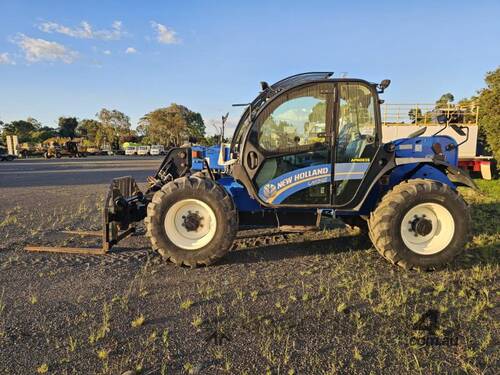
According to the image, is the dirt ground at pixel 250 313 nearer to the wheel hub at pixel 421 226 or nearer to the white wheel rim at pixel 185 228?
the white wheel rim at pixel 185 228

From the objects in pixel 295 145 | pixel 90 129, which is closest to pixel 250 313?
pixel 295 145

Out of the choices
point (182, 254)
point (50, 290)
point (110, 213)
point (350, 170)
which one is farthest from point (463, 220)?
point (50, 290)

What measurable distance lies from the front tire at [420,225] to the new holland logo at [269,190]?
1320 mm

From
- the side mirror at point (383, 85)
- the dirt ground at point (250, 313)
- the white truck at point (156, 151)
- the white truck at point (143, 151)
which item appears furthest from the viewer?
the white truck at point (143, 151)

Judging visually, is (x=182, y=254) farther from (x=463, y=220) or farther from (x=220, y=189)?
(x=463, y=220)

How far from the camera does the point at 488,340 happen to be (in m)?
2.98

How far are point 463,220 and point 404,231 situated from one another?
74 cm

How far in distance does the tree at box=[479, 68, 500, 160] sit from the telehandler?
31.7 feet

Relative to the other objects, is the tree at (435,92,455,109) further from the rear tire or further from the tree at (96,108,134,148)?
the tree at (96,108,134,148)

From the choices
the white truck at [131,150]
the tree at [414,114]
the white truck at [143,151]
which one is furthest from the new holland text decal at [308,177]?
the white truck at [131,150]

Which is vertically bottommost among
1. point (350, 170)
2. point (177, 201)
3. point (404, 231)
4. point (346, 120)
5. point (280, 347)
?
point (280, 347)

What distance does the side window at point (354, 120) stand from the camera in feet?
15.3

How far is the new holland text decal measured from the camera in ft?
15.5

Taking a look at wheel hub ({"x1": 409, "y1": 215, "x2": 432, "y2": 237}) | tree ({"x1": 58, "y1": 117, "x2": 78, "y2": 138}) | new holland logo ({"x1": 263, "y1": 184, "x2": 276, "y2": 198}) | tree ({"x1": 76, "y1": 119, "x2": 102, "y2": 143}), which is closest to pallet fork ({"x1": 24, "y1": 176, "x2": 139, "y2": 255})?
new holland logo ({"x1": 263, "y1": 184, "x2": 276, "y2": 198})
